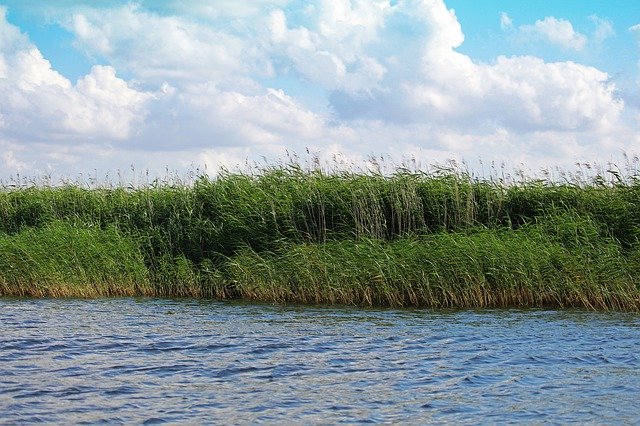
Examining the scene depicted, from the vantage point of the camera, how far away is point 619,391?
340 inches

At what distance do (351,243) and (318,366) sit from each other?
6.83 meters

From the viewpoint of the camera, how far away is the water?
784 cm

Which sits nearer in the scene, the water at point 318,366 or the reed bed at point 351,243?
the water at point 318,366

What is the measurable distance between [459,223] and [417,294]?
274 centimetres

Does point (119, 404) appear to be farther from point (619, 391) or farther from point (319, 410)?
point (619, 391)

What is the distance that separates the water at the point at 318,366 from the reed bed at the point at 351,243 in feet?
3.04

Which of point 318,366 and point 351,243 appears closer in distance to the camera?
point 318,366

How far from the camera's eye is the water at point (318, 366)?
7844 mm

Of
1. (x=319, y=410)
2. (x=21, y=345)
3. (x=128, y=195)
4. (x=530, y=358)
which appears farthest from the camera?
(x=128, y=195)

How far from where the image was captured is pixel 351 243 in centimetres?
1670

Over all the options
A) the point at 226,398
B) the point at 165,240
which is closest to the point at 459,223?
the point at 165,240

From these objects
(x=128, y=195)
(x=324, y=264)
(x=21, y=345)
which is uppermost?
(x=128, y=195)

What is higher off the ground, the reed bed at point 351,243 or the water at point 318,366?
the reed bed at point 351,243

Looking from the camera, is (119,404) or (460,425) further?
(119,404)
